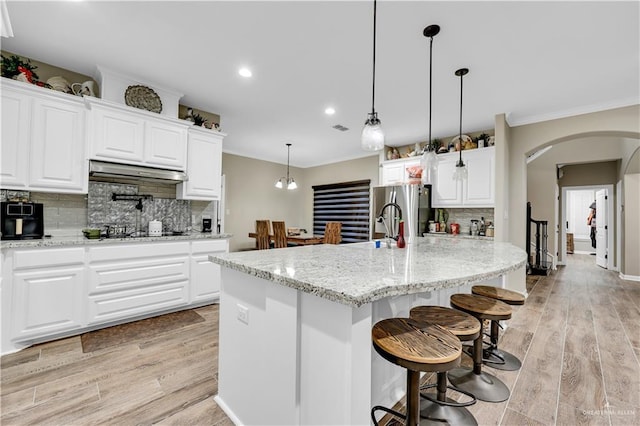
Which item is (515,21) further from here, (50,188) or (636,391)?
(50,188)

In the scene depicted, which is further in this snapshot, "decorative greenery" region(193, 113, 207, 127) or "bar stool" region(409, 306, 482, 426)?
"decorative greenery" region(193, 113, 207, 127)

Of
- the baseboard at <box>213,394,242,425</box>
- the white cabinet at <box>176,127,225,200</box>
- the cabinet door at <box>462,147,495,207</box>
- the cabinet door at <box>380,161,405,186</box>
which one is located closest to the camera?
the baseboard at <box>213,394,242,425</box>

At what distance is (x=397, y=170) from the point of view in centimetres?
529

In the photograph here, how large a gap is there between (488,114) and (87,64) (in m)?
4.81

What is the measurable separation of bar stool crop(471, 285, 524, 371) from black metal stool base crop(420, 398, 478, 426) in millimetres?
712

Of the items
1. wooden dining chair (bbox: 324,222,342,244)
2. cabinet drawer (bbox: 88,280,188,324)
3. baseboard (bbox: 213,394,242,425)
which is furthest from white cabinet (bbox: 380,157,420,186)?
baseboard (bbox: 213,394,242,425)

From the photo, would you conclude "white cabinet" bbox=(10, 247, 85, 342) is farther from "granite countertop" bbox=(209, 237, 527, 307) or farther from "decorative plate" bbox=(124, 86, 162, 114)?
"granite countertop" bbox=(209, 237, 527, 307)

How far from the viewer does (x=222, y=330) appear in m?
1.71

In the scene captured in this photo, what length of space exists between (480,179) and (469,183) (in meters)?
0.17

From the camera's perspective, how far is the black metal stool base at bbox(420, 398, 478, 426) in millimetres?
1601

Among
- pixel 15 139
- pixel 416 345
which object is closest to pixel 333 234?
pixel 416 345

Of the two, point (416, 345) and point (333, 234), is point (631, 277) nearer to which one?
point (333, 234)

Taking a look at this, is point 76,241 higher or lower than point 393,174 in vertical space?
lower

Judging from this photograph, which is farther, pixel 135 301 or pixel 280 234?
pixel 280 234
